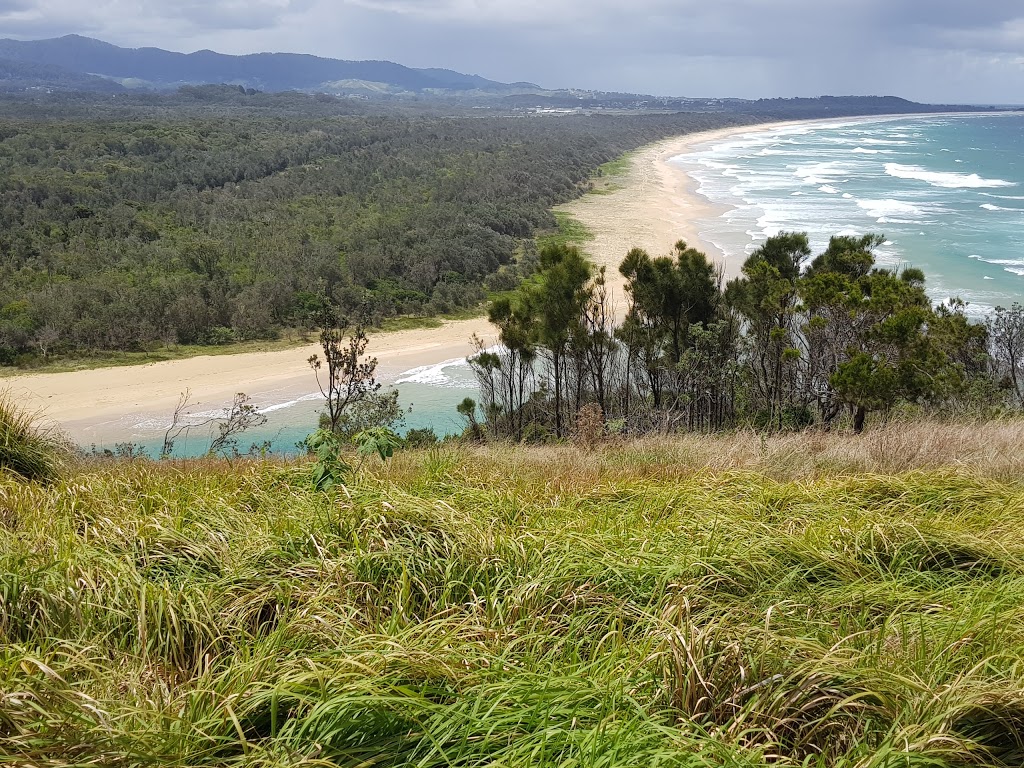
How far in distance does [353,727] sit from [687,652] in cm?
107

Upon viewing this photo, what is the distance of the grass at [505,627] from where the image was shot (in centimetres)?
198

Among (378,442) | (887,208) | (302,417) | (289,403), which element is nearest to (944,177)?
(887,208)

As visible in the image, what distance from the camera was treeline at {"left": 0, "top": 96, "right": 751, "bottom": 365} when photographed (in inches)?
1160

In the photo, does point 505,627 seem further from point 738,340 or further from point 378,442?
point 738,340

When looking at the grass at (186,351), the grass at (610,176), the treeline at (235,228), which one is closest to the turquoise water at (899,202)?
the grass at (610,176)

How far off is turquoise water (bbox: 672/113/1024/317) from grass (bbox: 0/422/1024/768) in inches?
956

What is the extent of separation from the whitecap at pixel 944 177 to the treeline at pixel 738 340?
49744 mm

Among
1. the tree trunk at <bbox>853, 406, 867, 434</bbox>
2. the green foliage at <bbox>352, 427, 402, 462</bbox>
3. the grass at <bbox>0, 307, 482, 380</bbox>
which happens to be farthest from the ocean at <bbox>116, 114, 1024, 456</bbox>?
the green foliage at <bbox>352, 427, 402, 462</bbox>

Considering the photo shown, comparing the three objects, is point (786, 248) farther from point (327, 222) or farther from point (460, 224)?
point (327, 222)

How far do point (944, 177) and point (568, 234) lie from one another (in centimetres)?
3849

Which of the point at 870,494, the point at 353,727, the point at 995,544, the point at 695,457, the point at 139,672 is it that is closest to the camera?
the point at 353,727

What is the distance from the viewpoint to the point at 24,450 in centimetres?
508

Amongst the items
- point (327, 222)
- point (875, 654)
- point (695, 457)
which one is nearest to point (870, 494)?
point (695, 457)

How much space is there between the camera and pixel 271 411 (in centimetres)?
2128
